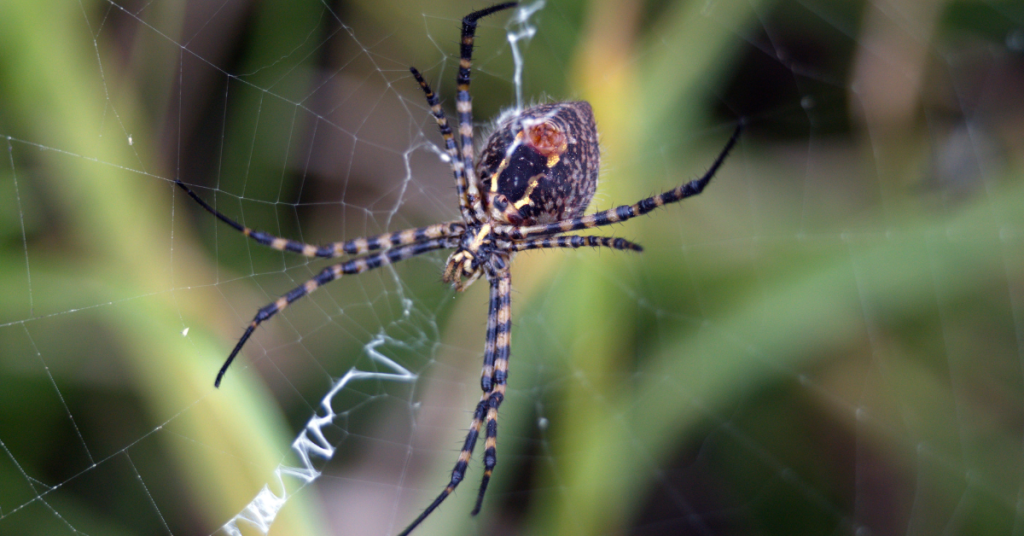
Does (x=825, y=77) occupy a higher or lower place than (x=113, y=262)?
higher

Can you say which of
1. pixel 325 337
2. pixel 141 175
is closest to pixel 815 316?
pixel 325 337

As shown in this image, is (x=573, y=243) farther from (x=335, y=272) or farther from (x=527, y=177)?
(x=335, y=272)

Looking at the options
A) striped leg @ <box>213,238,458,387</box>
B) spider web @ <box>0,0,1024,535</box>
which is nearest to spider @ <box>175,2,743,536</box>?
striped leg @ <box>213,238,458,387</box>

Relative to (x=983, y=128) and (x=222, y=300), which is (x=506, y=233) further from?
(x=983, y=128)

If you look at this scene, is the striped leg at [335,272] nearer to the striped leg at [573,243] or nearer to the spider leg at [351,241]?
the spider leg at [351,241]

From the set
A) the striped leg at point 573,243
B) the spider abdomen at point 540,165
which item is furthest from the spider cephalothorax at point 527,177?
the striped leg at point 573,243

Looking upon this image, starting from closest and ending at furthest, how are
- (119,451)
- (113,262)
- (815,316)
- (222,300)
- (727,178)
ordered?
(113,262) < (119,451) < (222,300) < (815,316) < (727,178)

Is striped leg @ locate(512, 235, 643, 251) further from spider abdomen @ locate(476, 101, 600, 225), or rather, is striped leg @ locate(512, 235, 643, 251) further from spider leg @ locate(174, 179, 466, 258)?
spider leg @ locate(174, 179, 466, 258)
